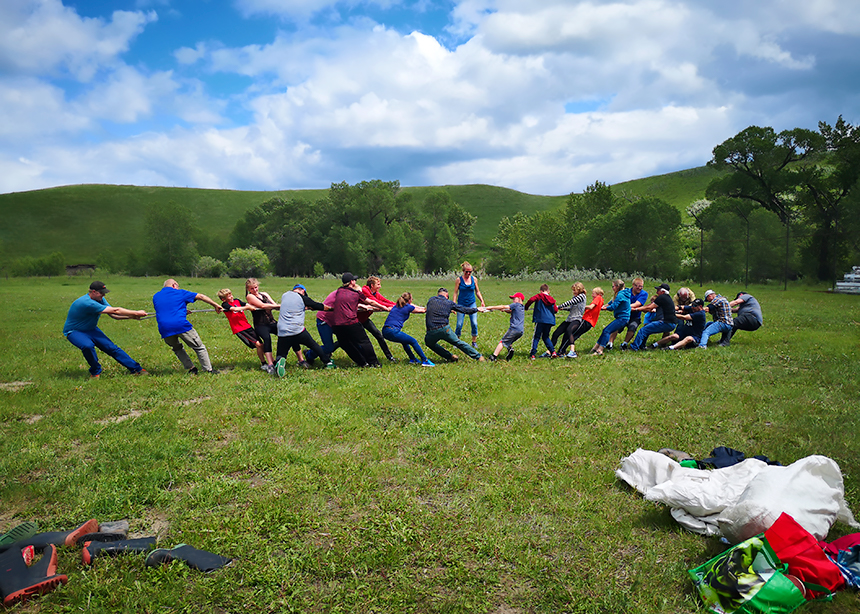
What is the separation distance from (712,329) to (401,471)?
467 inches

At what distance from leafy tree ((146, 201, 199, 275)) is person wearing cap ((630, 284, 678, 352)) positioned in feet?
265

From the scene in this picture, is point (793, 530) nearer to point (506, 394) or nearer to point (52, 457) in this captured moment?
point (506, 394)

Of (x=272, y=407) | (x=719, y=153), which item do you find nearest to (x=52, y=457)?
(x=272, y=407)

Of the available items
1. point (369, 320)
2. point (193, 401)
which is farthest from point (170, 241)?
point (193, 401)

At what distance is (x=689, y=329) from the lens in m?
14.7

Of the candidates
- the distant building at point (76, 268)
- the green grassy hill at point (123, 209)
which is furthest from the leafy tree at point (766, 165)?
the distant building at point (76, 268)

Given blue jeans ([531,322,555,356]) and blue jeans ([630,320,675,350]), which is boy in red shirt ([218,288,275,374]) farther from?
blue jeans ([630,320,675,350])

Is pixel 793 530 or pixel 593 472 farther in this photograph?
pixel 593 472

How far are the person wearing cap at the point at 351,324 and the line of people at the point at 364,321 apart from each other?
23mm

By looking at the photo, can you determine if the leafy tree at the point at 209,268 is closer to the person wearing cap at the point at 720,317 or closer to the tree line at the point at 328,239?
the tree line at the point at 328,239

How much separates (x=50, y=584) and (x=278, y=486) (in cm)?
222

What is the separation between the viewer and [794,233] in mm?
37344

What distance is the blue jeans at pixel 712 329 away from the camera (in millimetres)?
14320

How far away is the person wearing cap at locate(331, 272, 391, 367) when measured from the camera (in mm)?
11820
